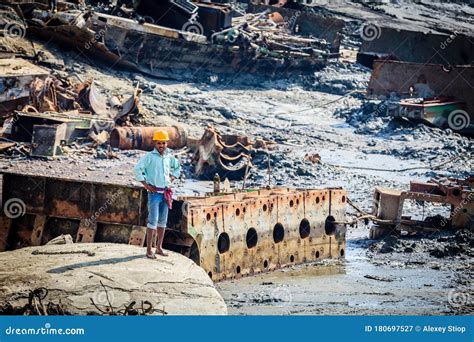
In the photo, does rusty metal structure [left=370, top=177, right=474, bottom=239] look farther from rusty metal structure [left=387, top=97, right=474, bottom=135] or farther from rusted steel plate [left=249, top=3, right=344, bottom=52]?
rusted steel plate [left=249, top=3, right=344, bottom=52]

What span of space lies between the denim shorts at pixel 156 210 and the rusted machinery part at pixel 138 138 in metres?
8.77

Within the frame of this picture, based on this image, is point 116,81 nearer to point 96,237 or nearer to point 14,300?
point 96,237

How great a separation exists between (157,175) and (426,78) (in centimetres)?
1506

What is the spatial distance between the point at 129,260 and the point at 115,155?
8.55 metres

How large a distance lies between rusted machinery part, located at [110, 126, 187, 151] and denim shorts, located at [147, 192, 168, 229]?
8775 mm

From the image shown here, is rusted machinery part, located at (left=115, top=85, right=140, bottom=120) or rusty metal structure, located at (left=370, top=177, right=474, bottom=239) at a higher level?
rusted machinery part, located at (left=115, top=85, right=140, bottom=120)

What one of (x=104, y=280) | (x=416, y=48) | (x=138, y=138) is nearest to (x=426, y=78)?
(x=416, y=48)

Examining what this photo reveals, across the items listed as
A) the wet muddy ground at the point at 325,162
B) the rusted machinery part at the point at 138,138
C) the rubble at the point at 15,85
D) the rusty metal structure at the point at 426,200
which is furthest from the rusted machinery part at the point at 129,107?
the rusty metal structure at the point at 426,200

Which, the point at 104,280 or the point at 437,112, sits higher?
the point at 437,112

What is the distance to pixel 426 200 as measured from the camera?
14.4 m

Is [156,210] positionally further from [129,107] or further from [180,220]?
[129,107]

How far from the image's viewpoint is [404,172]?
2019cm

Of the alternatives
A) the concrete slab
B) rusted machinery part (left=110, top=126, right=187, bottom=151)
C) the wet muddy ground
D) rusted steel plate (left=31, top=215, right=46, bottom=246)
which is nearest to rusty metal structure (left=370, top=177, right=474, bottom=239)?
the wet muddy ground

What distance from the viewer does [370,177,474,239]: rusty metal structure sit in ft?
47.5
